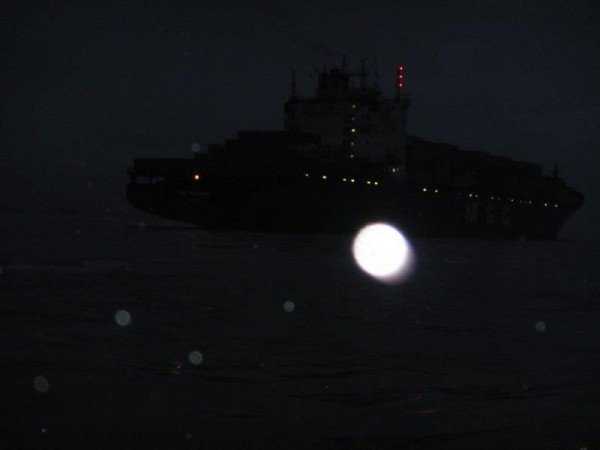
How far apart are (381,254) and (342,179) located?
38.6 ft

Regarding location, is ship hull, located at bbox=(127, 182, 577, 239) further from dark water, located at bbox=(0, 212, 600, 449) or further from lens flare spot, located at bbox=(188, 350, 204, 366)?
lens flare spot, located at bbox=(188, 350, 204, 366)

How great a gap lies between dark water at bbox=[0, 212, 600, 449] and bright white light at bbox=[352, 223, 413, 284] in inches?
253

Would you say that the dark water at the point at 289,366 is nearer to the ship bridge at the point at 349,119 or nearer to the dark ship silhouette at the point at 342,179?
the dark ship silhouette at the point at 342,179

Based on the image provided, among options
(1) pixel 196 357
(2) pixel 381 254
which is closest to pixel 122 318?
(1) pixel 196 357

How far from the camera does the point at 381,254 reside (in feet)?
123

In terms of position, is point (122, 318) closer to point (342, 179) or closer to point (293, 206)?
point (293, 206)

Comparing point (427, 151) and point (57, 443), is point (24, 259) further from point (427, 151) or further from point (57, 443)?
point (427, 151)

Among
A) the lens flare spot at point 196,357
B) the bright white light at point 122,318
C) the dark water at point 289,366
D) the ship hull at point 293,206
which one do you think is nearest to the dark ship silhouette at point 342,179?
the ship hull at point 293,206

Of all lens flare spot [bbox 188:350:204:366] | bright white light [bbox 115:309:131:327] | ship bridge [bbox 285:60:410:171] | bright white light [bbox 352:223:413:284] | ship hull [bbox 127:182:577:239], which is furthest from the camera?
ship bridge [bbox 285:60:410:171]

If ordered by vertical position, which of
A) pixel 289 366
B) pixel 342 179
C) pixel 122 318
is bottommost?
pixel 289 366

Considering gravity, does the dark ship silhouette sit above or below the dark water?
above

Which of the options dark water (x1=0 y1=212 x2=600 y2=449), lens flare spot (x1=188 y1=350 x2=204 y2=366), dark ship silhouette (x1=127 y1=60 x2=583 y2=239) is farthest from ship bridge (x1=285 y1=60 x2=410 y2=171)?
lens flare spot (x1=188 y1=350 x2=204 y2=366)

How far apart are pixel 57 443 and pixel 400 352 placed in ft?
19.2

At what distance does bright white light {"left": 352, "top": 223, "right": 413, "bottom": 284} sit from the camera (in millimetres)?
26758
